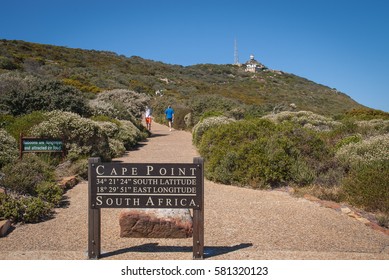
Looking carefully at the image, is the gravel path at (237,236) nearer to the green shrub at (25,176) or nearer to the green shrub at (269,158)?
the green shrub at (25,176)

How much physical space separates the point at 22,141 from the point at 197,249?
247 inches

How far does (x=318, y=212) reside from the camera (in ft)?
25.6

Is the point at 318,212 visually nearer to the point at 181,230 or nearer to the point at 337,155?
the point at 181,230

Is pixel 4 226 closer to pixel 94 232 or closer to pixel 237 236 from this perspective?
pixel 94 232

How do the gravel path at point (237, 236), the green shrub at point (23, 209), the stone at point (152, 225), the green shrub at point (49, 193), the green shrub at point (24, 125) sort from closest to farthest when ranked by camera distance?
the gravel path at point (237, 236)
the stone at point (152, 225)
the green shrub at point (23, 209)
the green shrub at point (49, 193)
the green shrub at point (24, 125)

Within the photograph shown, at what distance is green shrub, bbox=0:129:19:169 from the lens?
996cm

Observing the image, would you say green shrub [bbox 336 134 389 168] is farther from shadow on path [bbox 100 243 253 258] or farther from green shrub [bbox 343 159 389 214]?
shadow on path [bbox 100 243 253 258]

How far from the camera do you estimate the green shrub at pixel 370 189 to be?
7.98 metres

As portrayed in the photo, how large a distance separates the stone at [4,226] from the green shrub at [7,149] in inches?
149

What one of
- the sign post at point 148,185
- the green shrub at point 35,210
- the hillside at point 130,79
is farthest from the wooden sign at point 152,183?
the hillside at point 130,79

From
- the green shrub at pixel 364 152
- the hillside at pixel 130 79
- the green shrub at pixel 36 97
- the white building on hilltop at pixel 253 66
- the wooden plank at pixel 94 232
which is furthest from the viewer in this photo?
the white building on hilltop at pixel 253 66
